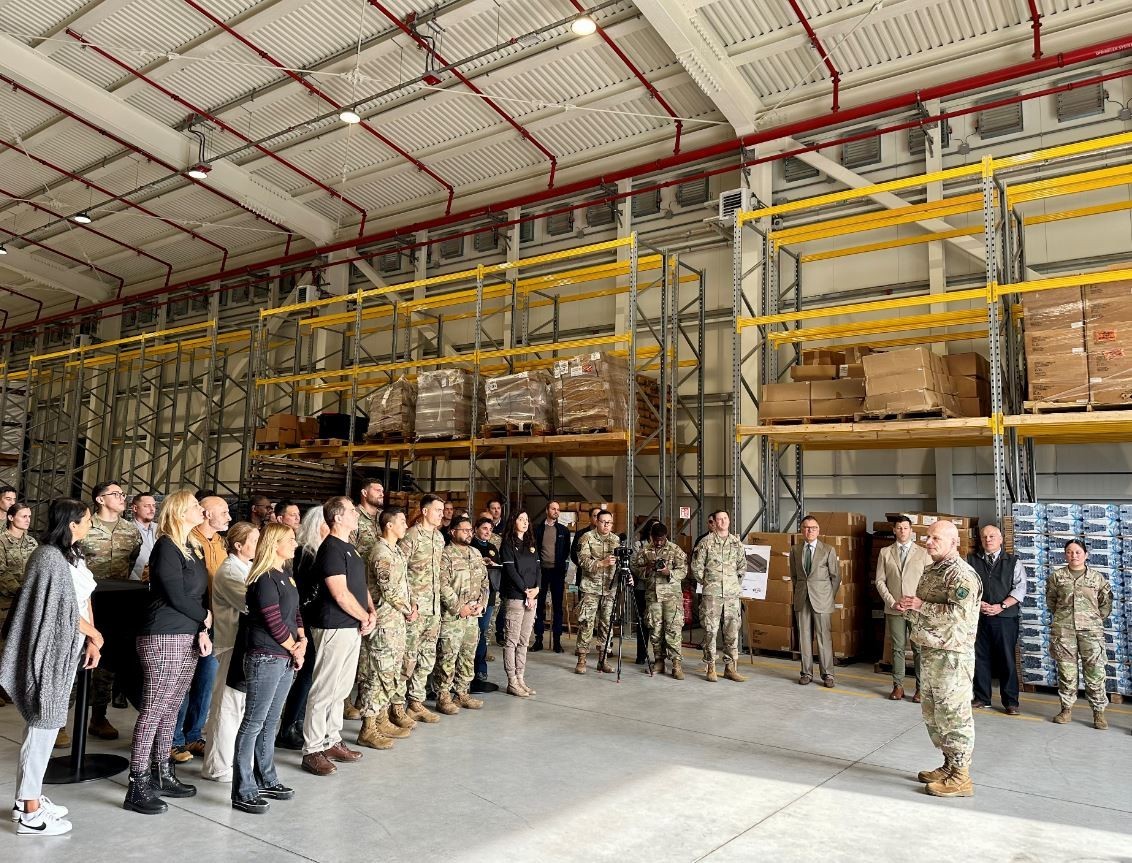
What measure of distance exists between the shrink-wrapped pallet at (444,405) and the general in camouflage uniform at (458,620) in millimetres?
5409

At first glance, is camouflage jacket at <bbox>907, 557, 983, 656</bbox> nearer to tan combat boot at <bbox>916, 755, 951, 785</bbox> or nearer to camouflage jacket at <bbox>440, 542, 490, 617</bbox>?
tan combat boot at <bbox>916, 755, 951, 785</bbox>

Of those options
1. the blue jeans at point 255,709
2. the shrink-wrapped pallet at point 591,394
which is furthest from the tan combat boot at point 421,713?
the shrink-wrapped pallet at point 591,394

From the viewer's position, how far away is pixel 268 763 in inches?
193

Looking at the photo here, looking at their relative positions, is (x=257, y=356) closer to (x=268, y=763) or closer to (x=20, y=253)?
(x=20, y=253)

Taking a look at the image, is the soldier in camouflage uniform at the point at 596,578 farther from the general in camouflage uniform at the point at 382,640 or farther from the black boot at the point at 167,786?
the black boot at the point at 167,786

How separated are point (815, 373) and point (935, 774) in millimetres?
6009

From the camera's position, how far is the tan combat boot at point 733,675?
9.12m

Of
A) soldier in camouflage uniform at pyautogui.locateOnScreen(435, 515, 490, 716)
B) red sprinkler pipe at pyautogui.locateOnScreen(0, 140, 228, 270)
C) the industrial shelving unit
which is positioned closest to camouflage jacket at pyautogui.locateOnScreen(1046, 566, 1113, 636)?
the industrial shelving unit

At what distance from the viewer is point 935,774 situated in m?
5.50

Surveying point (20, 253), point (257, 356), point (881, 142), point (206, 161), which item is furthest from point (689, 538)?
point (20, 253)

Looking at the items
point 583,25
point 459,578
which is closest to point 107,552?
point 459,578

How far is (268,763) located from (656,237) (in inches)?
477

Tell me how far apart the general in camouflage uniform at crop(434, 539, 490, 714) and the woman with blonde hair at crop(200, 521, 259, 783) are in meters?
2.14

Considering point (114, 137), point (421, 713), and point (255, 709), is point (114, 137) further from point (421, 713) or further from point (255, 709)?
point (255, 709)
